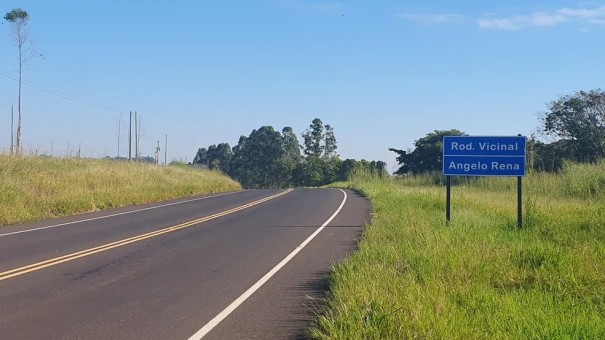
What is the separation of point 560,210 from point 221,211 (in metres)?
12.1

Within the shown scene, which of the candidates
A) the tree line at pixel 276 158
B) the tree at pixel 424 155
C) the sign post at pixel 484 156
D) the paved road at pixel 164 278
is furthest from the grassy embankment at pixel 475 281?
the tree line at pixel 276 158

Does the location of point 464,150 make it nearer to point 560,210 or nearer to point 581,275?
point 560,210

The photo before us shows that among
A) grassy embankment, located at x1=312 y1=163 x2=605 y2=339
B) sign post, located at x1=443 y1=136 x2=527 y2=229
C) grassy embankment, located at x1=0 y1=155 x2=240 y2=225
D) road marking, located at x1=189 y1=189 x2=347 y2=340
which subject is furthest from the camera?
grassy embankment, located at x1=0 y1=155 x2=240 y2=225

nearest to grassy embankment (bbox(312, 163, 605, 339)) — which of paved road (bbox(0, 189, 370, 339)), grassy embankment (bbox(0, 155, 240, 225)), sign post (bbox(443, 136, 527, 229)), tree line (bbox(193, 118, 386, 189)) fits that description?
paved road (bbox(0, 189, 370, 339))

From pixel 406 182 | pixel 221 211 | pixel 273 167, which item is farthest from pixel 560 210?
pixel 273 167

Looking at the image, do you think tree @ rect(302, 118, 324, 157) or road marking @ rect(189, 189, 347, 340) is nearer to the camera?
road marking @ rect(189, 189, 347, 340)

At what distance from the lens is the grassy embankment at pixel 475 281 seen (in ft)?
19.4

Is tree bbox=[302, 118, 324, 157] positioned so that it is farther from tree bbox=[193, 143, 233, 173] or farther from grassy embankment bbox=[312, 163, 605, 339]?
grassy embankment bbox=[312, 163, 605, 339]

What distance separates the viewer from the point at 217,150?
117812 mm

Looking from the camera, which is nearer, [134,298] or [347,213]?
[134,298]

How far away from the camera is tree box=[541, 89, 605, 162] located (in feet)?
166

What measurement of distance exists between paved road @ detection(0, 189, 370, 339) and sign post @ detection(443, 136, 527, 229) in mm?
3277

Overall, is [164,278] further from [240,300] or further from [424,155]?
[424,155]

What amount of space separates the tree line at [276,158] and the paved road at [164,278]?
80.6 m
